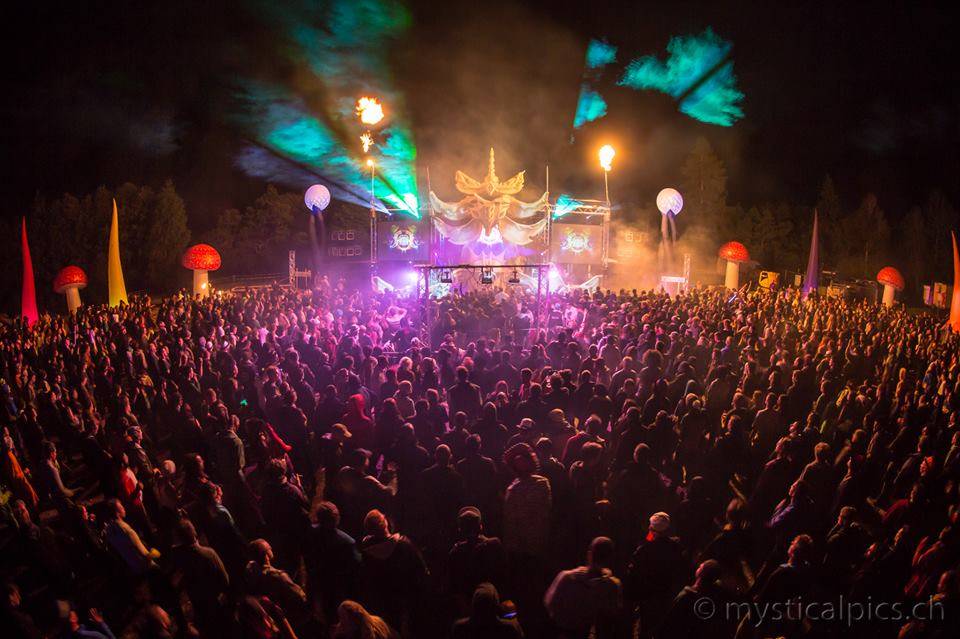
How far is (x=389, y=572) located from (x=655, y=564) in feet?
5.76

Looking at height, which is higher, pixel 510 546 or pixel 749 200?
pixel 749 200

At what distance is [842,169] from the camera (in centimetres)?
3219

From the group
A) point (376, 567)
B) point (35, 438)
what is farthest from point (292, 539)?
point (35, 438)

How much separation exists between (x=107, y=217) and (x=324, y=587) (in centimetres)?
3093

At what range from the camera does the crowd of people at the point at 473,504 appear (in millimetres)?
3357

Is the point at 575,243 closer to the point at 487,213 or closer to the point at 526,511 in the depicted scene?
the point at 487,213

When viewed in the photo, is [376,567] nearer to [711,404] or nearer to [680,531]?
[680,531]

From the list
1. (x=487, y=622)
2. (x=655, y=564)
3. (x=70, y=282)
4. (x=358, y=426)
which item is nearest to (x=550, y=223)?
(x=358, y=426)

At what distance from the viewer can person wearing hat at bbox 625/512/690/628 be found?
356 centimetres

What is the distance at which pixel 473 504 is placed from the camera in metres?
4.52

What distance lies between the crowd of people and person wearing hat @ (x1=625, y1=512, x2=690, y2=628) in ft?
0.05

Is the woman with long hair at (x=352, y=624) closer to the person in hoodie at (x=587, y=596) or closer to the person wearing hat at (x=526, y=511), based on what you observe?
the person in hoodie at (x=587, y=596)

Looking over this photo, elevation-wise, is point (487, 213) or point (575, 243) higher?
point (487, 213)

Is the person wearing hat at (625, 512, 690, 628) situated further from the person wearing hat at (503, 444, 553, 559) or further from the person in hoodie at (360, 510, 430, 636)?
the person in hoodie at (360, 510, 430, 636)
